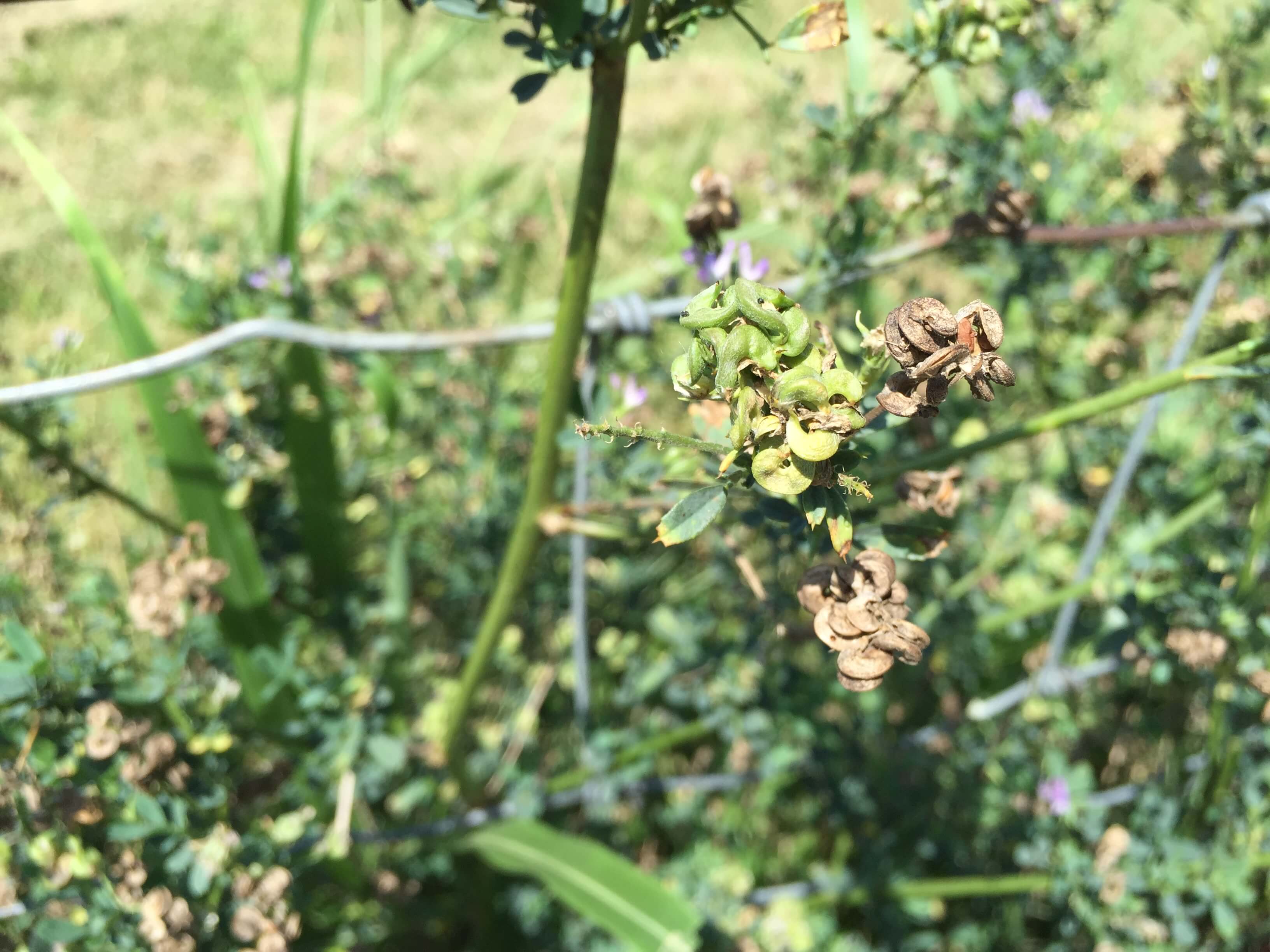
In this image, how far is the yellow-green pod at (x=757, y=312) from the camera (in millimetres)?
436

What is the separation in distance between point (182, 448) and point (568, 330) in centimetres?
64

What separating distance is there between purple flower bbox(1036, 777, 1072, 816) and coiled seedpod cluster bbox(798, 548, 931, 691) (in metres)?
0.74

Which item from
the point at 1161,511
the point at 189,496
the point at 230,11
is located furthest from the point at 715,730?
the point at 230,11

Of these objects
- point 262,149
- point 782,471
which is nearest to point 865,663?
point 782,471

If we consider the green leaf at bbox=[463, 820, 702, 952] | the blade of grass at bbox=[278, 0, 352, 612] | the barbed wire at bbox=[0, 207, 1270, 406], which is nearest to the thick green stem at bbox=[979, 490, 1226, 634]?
the barbed wire at bbox=[0, 207, 1270, 406]

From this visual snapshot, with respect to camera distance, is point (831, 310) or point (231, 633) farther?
point (831, 310)

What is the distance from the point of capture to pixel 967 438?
1.17m

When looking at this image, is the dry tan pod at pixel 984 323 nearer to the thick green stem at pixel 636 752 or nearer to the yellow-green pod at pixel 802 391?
the yellow-green pod at pixel 802 391

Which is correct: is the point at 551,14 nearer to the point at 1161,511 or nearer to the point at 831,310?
the point at 831,310

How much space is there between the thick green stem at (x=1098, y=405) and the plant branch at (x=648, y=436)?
21cm

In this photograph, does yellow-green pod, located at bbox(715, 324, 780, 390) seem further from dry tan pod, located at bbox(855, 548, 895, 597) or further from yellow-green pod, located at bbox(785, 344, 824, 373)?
dry tan pod, located at bbox(855, 548, 895, 597)

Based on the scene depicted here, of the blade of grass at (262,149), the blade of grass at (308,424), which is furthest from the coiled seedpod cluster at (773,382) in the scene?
the blade of grass at (262,149)

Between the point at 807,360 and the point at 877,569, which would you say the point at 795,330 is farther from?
the point at 877,569

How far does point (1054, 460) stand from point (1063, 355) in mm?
378
